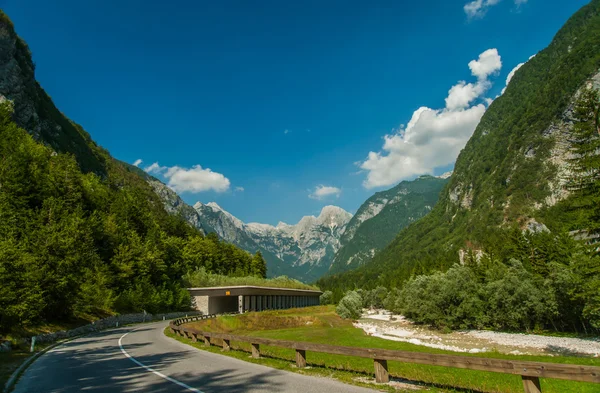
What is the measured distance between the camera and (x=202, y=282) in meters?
88.6

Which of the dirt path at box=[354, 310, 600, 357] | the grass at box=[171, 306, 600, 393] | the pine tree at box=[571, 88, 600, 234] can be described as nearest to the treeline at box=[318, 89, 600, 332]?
the pine tree at box=[571, 88, 600, 234]

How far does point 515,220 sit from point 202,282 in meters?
153

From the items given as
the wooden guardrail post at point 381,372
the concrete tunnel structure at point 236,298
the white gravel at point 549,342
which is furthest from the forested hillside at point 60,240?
the white gravel at point 549,342

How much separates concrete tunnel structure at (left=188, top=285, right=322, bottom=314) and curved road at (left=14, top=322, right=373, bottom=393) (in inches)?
2598

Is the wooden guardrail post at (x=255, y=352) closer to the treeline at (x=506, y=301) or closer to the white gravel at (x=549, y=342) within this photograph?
the white gravel at (x=549, y=342)

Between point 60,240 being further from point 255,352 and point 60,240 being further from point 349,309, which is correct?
point 349,309

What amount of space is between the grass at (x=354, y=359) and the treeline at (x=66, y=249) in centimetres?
1379

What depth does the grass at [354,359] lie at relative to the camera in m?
11.5

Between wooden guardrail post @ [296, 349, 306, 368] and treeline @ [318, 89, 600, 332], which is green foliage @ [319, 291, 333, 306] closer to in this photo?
treeline @ [318, 89, 600, 332]

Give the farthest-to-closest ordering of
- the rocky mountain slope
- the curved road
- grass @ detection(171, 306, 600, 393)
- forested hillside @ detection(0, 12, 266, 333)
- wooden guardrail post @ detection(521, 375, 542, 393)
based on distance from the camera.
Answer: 1. the rocky mountain slope
2. forested hillside @ detection(0, 12, 266, 333)
3. grass @ detection(171, 306, 600, 393)
4. the curved road
5. wooden guardrail post @ detection(521, 375, 542, 393)

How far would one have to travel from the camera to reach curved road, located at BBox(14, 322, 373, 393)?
1040 centimetres

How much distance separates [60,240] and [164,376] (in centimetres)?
3083

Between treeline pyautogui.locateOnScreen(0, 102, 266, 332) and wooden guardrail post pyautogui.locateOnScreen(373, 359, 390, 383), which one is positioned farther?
treeline pyautogui.locateOnScreen(0, 102, 266, 332)

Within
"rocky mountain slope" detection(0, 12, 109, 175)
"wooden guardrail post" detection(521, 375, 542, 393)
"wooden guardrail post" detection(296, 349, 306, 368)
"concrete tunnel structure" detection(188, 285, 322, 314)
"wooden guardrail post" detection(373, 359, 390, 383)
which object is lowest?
"concrete tunnel structure" detection(188, 285, 322, 314)
